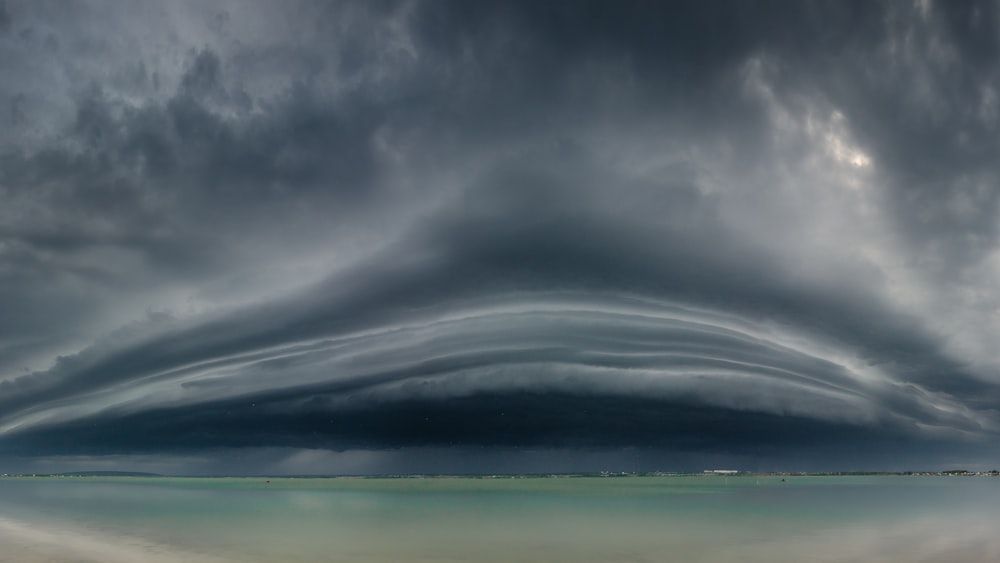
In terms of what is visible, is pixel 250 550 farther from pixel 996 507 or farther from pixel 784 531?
pixel 996 507

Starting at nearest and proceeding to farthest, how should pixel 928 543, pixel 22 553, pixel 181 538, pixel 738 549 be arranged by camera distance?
pixel 22 553
pixel 738 549
pixel 928 543
pixel 181 538

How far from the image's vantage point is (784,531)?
54438mm

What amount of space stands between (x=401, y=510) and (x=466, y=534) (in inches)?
1359

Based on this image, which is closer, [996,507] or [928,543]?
[928,543]

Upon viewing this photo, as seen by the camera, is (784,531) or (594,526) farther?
(594,526)

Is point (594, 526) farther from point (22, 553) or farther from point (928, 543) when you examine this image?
point (22, 553)

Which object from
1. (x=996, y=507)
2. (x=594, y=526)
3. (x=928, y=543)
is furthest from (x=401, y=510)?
(x=996, y=507)

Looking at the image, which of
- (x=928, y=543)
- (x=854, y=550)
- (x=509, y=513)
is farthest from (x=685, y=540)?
(x=509, y=513)

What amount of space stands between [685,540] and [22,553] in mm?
40690

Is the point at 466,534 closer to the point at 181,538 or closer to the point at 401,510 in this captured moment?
the point at 181,538

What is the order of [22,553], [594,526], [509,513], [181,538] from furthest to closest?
[509,513] < [594,526] < [181,538] < [22,553]

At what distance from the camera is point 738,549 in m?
43.5


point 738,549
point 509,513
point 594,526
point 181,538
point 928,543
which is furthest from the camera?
point 509,513

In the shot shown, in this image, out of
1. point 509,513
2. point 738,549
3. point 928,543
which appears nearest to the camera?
point 738,549
